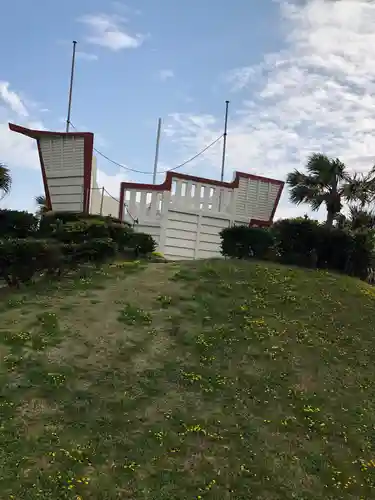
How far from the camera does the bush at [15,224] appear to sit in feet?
45.9

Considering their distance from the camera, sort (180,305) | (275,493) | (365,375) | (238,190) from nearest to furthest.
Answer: (275,493) < (365,375) < (180,305) < (238,190)

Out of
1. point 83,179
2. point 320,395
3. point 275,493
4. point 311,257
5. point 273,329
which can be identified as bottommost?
point 275,493

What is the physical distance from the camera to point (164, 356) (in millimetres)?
8352

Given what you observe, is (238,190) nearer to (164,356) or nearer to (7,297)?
(7,297)

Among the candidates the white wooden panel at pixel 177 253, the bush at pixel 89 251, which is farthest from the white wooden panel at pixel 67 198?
the bush at pixel 89 251

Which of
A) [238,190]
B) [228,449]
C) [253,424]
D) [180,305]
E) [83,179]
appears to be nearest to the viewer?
[228,449]

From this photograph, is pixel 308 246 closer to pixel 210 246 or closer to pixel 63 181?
pixel 210 246

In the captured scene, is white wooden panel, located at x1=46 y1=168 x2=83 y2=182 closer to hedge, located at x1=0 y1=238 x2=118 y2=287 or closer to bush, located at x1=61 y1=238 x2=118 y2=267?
bush, located at x1=61 y1=238 x2=118 y2=267

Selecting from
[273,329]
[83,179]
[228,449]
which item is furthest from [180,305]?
[83,179]

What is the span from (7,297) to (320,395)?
20.5 ft

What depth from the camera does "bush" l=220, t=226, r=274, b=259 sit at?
14.7 m

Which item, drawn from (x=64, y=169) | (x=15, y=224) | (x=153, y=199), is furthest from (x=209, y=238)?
(x=15, y=224)

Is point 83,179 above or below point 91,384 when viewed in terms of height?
above

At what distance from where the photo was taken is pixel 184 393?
7406 mm
